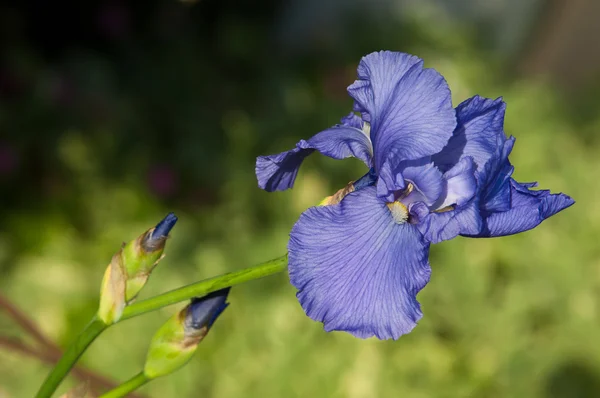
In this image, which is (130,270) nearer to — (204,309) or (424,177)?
(204,309)

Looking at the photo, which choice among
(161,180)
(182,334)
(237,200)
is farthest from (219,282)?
(161,180)

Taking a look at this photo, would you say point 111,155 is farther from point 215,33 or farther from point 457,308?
point 457,308

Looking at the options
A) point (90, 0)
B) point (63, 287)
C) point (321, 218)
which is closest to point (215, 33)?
point (90, 0)

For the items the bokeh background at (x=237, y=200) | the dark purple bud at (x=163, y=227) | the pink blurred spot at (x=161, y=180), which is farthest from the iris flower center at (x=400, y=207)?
the pink blurred spot at (x=161, y=180)

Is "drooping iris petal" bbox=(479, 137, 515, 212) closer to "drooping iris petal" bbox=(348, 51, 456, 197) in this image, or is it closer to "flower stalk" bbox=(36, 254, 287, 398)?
"drooping iris petal" bbox=(348, 51, 456, 197)

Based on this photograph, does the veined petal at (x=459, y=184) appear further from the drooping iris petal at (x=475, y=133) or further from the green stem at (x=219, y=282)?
the green stem at (x=219, y=282)
